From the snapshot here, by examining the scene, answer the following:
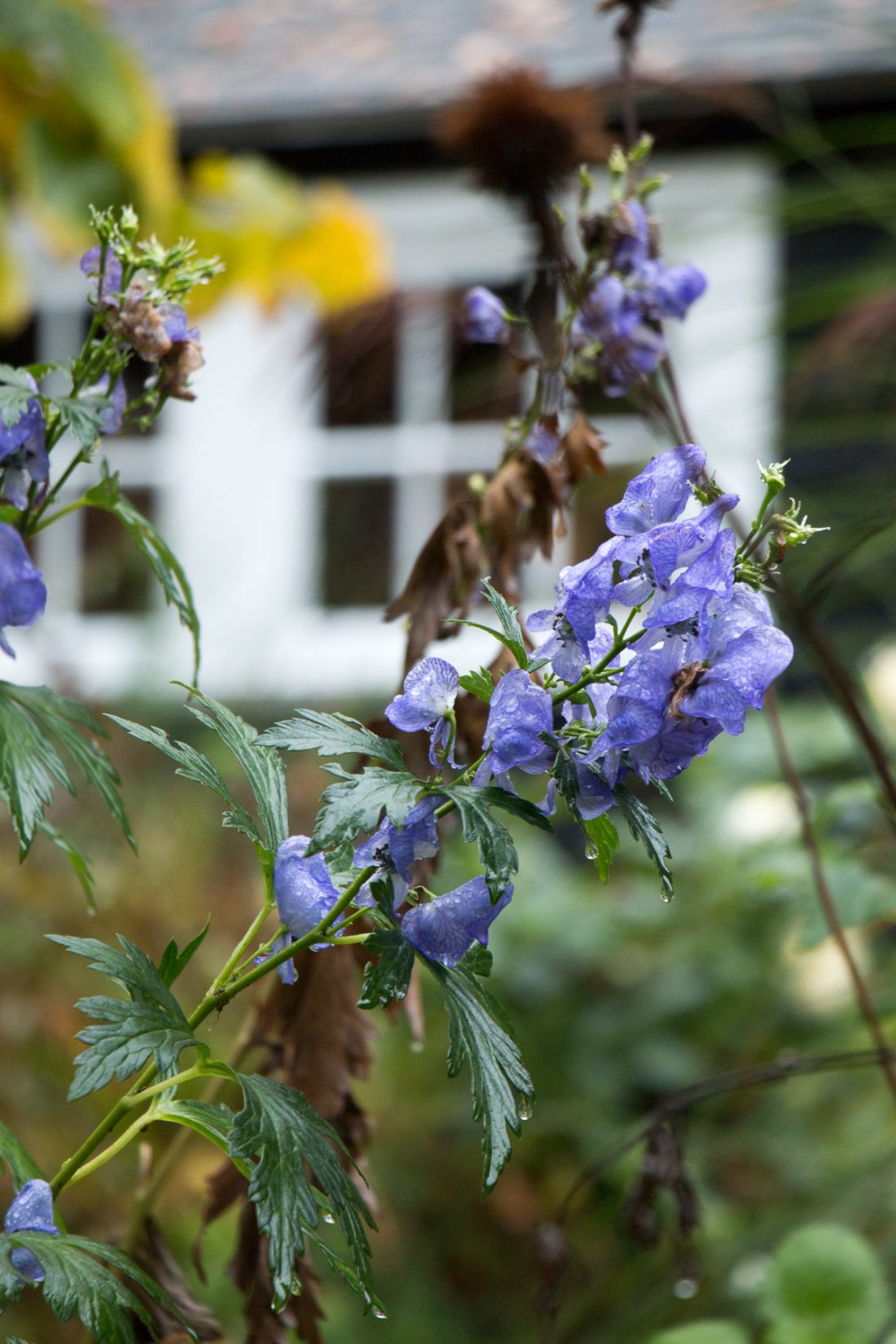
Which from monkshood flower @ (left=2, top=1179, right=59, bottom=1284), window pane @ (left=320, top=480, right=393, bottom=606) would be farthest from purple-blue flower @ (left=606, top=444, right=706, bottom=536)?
window pane @ (left=320, top=480, right=393, bottom=606)

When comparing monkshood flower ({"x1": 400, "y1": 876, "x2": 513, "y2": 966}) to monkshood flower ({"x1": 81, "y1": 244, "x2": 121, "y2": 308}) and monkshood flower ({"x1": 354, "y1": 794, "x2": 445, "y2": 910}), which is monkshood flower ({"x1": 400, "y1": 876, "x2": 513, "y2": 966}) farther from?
monkshood flower ({"x1": 81, "y1": 244, "x2": 121, "y2": 308})

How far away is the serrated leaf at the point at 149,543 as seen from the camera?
30.9 inches

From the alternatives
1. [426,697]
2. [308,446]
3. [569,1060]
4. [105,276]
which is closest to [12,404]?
[105,276]

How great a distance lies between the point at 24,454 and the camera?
76cm

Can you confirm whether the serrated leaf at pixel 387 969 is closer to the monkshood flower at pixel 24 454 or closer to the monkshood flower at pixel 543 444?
the monkshood flower at pixel 24 454

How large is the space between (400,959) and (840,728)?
231 cm

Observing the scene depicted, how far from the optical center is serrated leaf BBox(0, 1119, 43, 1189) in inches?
26.0

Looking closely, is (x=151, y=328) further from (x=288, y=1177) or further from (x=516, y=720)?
(x=288, y=1177)

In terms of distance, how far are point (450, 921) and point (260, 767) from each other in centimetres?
12

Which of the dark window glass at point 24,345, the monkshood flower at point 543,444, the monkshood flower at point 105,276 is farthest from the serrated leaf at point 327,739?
the dark window glass at point 24,345

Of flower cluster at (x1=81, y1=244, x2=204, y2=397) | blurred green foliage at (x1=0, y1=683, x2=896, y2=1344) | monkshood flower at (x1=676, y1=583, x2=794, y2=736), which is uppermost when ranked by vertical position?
flower cluster at (x1=81, y1=244, x2=204, y2=397)

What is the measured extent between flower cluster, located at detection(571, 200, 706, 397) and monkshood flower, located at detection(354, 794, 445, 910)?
58 centimetres

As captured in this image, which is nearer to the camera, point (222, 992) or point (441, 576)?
point (222, 992)

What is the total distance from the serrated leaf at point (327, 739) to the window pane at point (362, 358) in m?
0.84
